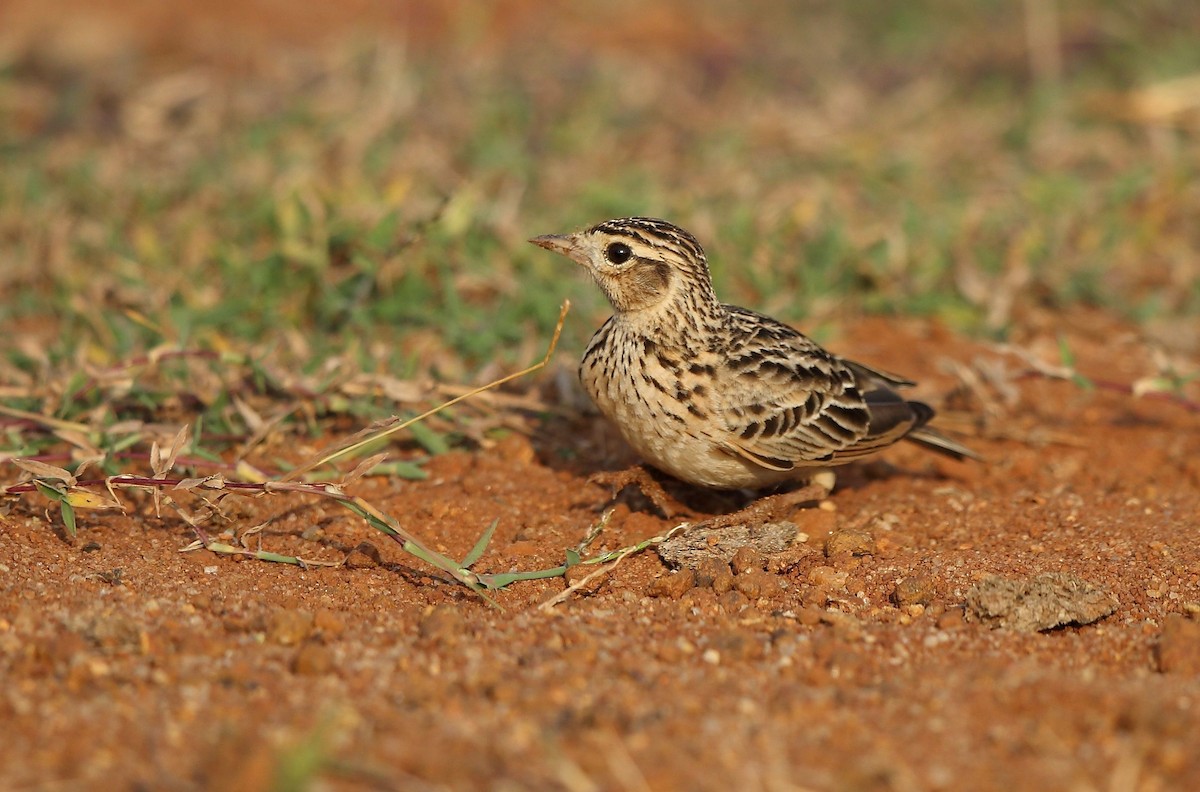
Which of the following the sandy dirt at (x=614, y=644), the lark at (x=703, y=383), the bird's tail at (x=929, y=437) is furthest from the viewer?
the bird's tail at (x=929, y=437)

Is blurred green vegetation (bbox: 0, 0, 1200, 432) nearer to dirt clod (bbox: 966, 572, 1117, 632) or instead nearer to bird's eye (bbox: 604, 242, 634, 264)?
bird's eye (bbox: 604, 242, 634, 264)

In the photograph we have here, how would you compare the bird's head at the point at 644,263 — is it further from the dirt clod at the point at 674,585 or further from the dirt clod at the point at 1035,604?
the dirt clod at the point at 1035,604

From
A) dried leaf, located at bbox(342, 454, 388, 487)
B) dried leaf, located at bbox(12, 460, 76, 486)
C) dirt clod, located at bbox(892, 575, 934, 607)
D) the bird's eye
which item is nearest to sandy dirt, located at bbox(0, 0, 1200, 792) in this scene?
dirt clod, located at bbox(892, 575, 934, 607)

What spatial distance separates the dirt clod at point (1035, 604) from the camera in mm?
4277

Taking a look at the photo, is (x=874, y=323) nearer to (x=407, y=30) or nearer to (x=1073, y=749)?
(x=1073, y=749)

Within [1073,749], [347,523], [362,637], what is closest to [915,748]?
[1073,749]

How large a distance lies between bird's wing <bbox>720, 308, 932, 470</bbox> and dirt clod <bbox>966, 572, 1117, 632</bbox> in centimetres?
104

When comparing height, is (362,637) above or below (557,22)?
below

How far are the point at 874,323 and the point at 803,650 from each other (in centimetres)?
352

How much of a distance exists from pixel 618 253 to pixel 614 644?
1.81 metres

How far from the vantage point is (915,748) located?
331 cm

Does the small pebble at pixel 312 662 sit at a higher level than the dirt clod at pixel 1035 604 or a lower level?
lower

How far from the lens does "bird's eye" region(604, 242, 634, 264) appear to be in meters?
5.23

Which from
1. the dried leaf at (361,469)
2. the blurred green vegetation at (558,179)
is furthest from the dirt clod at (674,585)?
the blurred green vegetation at (558,179)
